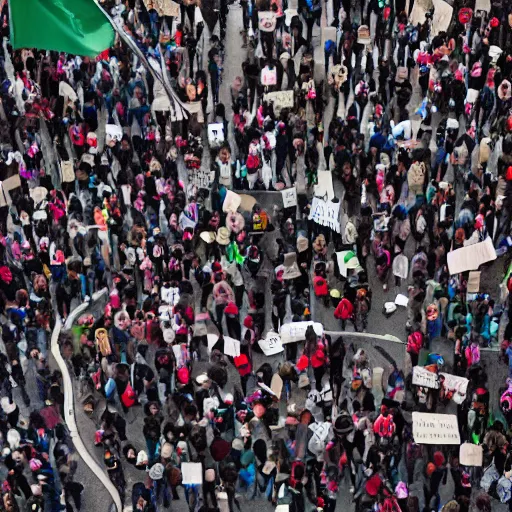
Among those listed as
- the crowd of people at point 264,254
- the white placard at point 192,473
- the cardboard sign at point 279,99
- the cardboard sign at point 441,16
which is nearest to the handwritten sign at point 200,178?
the crowd of people at point 264,254

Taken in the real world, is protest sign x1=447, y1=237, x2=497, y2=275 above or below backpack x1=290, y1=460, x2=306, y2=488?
above

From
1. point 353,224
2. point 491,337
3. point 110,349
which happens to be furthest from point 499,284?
point 110,349

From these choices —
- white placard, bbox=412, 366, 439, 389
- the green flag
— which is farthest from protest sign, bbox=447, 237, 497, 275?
the green flag

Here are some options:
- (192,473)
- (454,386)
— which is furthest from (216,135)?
(192,473)

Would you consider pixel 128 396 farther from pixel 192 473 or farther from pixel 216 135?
pixel 216 135

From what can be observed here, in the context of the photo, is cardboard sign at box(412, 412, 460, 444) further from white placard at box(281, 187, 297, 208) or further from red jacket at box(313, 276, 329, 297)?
white placard at box(281, 187, 297, 208)

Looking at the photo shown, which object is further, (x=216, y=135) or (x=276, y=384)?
(x=216, y=135)
